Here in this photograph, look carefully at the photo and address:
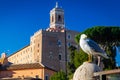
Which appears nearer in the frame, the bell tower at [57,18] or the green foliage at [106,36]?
the green foliage at [106,36]

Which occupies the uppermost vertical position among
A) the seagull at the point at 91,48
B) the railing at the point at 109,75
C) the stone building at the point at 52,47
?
the stone building at the point at 52,47

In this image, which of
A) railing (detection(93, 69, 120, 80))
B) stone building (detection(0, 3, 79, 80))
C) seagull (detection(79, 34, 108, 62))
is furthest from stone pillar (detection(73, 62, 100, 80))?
stone building (detection(0, 3, 79, 80))

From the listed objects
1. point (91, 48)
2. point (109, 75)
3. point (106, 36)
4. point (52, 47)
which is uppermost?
point (52, 47)

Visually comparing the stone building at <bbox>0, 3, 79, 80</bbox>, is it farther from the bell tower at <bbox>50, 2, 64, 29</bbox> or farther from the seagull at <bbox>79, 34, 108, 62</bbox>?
the seagull at <bbox>79, 34, 108, 62</bbox>

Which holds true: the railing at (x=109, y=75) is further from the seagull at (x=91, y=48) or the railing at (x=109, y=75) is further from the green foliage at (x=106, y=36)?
the green foliage at (x=106, y=36)

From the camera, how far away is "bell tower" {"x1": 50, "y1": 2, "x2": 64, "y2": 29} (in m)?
118

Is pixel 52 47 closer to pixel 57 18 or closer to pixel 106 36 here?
pixel 57 18

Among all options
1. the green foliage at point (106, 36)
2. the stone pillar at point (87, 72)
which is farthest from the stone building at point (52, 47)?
the stone pillar at point (87, 72)

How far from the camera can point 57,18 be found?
118 m

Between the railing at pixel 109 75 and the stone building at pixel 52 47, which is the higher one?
the stone building at pixel 52 47

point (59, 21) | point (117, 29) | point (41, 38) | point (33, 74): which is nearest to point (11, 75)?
point (33, 74)

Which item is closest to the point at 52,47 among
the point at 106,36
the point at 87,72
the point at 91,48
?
the point at 106,36

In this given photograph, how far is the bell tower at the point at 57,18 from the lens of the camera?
386 ft

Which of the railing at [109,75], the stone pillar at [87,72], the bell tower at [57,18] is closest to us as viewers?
the railing at [109,75]
